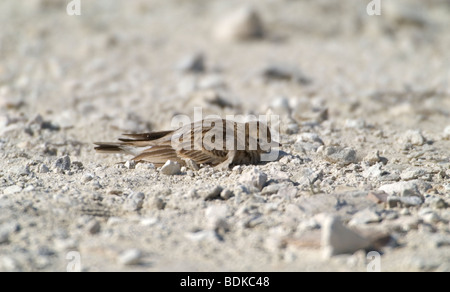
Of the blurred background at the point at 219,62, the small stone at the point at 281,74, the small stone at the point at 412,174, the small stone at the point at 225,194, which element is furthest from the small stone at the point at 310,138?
the small stone at the point at 281,74

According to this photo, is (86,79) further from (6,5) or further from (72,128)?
(6,5)

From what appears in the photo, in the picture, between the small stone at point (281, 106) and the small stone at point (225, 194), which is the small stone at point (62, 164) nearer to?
the small stone at point (225, 194)

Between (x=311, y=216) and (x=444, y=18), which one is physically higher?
(x=444, y=18)

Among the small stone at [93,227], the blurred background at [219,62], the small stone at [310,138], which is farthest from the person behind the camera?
the blurred background at [219,62]

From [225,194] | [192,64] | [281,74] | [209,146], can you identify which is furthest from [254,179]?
[192,64]

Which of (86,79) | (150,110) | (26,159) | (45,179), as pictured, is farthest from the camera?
(86,79)

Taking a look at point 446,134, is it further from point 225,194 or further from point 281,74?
point 281,74
